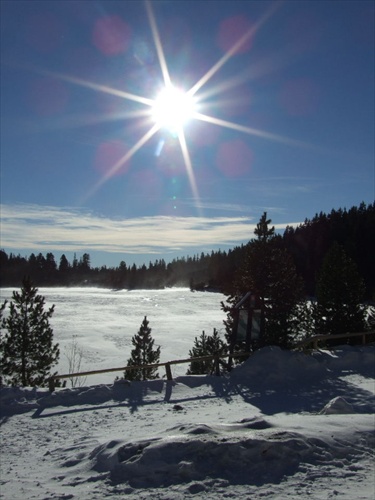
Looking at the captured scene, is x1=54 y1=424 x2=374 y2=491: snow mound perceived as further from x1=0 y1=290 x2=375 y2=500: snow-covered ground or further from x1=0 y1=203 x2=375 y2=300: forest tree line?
x1=0 y1=203 x2=375 y2=300: forest tree line

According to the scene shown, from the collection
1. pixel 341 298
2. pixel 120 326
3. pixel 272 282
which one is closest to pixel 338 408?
pixel 272 282

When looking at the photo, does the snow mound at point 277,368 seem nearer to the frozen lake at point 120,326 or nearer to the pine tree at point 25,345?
the pine tree at point 25,345

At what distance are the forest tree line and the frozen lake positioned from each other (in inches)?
353

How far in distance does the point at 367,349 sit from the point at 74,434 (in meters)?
12.4

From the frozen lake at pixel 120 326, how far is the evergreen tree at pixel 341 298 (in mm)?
19117

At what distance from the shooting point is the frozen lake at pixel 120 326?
144 feet

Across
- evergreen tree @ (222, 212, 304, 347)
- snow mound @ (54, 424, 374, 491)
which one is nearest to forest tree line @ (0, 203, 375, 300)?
evergreen tree @ (222, 212, 304, 347)

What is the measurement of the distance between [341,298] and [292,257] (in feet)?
16.6

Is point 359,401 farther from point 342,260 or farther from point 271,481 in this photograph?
point 342,260

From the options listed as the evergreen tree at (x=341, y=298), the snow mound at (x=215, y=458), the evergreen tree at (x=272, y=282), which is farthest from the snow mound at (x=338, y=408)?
the evergreen tree at (x=341, y=298)

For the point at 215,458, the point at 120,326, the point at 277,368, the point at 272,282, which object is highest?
the point at 272,282

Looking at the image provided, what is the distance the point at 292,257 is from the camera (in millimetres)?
19531

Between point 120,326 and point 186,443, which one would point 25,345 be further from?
point 120,326

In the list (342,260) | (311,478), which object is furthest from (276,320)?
(311,478)
